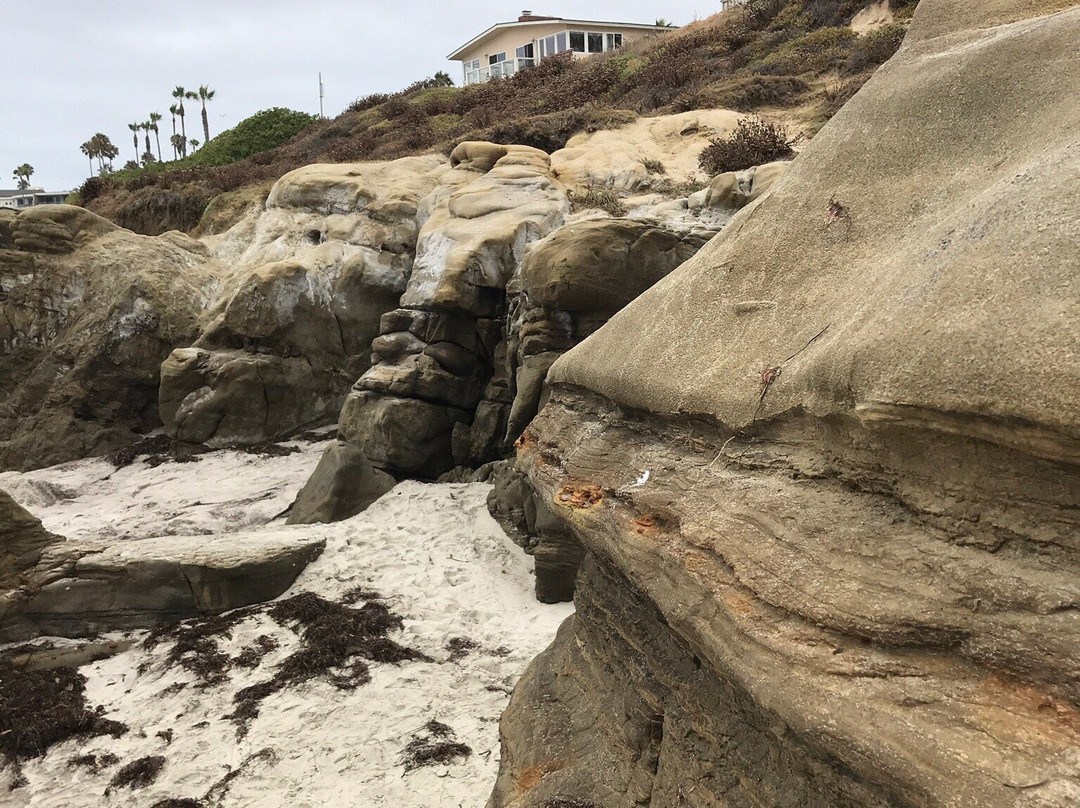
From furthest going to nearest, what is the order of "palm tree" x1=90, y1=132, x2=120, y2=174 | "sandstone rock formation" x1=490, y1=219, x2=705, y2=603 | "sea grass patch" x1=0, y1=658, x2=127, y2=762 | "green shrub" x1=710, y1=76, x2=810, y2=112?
"palm tree" x1=90, y1=132, x2=120, y2=174 < "green shrub" x1=710, y1=76, x2=810, y2=112 < "sandstone rock formation" x1=490, y1=219, x2=705, y2=603 < "sea grass patch" x1=0, y1=658, x2=127, y2=762

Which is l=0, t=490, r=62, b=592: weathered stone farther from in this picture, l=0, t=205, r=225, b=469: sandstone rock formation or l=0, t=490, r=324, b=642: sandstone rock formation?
l=0, t=205, r=225, b=469: sandstone rock formation

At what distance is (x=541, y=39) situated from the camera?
122 feet

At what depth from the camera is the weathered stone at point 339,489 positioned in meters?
9.41

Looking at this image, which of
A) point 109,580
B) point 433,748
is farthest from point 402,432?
point 433,748

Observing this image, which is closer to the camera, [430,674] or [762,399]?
[762,399]

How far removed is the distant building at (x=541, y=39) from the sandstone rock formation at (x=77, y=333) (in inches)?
1009

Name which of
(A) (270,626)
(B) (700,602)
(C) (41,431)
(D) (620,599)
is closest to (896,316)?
(B) (700,602)

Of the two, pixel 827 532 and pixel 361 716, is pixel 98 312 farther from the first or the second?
pixel 827 532

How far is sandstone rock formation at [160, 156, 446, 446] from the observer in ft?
41.4

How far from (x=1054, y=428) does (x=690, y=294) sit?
2.03 m

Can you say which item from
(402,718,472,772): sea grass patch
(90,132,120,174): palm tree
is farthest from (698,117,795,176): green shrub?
(90,132,120,174): palm tree

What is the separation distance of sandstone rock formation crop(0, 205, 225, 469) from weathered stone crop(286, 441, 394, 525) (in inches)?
216

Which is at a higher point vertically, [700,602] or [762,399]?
[762,399]

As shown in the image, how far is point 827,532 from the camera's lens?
7.80ft
